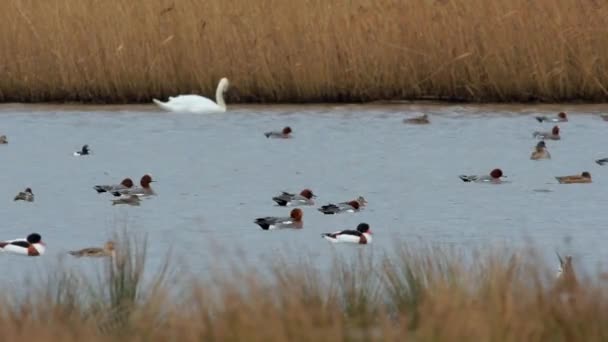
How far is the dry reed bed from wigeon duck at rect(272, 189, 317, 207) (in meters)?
5.46

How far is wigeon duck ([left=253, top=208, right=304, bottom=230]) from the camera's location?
478 inches

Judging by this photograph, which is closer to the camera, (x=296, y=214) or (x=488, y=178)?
(x=296, y=214)

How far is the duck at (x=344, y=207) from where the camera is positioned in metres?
13.0

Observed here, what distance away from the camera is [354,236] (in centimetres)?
1145

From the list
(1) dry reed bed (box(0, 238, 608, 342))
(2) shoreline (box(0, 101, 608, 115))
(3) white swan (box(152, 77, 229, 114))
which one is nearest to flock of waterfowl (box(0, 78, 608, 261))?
(3) white swan (box(152, 77, 229, 114))

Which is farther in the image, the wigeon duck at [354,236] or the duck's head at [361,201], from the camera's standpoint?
the duck's head at [361,201]

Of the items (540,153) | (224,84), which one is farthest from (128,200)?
(224,84)

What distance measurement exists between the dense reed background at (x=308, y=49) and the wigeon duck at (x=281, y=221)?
27.3ft

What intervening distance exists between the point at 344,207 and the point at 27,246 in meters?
3.07

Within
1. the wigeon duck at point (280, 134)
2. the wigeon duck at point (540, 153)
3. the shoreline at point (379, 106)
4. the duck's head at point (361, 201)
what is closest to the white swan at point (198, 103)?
the shoreline at point (379, 106)

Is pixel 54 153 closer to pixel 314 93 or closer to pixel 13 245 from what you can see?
pixel 314 93

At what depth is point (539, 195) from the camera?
14.3m

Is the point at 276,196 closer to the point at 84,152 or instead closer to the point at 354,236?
the point at 354,236

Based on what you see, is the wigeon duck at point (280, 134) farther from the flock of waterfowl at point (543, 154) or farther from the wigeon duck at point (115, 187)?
the wigeon duck at point (115, 187)
